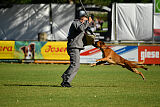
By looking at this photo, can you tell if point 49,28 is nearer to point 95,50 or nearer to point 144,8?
point 144,8

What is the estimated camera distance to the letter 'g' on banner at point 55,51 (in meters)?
23.1

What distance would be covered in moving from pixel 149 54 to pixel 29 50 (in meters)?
7.03

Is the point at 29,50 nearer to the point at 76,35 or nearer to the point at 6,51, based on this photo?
the point at 6,51

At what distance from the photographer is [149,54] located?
22578 mm

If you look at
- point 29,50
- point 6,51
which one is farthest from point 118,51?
point 6,51

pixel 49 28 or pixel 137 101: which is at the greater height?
pixel 49 28

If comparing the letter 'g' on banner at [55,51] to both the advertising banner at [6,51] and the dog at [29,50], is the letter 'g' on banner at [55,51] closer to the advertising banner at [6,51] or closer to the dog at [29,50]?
the dog at [29,50]

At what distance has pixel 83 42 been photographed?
1225 cm

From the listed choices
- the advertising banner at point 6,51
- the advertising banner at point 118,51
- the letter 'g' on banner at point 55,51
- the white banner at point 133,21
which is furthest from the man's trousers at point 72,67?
the white banner at point 133,21

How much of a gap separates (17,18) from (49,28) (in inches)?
128

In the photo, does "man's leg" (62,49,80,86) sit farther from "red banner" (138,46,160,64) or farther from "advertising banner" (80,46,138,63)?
"red banner" (138,46,160,64)

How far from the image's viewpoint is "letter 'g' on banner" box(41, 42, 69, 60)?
2314 centimetres

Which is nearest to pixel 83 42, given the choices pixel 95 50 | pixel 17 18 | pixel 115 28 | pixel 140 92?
pixel 140 92

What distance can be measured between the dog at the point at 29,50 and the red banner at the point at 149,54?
627 centimetres
